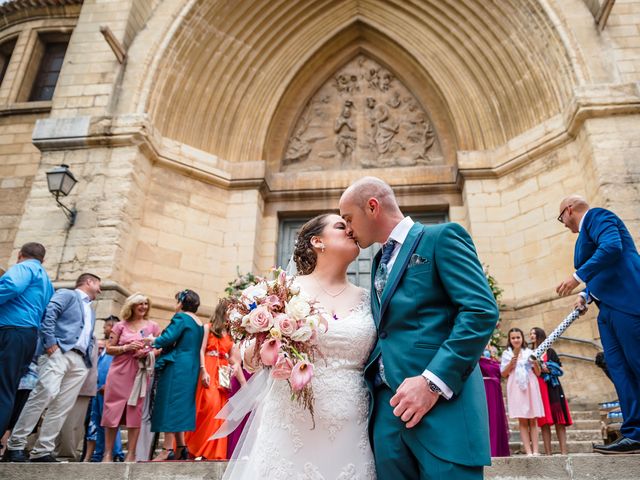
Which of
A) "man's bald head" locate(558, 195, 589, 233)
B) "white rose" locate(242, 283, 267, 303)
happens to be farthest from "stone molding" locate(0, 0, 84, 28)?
"white rose" locate(242, 283, 267, 303)

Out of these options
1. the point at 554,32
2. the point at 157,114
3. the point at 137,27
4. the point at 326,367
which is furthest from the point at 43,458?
the point at 554,32

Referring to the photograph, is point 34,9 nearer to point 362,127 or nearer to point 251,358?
point 362,127

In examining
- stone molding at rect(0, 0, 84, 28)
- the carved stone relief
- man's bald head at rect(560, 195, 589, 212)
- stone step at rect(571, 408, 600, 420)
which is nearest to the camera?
man's bald head at rect(560, 195, 589, 212)

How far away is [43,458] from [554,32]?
30.4 ft

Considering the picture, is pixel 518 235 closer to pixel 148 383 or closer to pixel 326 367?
pixel 148 383

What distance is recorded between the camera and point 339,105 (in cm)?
1109

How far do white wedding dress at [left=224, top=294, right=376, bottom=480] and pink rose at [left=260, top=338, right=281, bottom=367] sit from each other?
0.22 m

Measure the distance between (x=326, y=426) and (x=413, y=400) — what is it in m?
0.49

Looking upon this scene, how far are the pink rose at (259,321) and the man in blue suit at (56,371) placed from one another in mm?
3170

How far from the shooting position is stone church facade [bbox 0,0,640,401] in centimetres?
798

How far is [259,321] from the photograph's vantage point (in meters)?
1.96

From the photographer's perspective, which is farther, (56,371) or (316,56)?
(316,56)

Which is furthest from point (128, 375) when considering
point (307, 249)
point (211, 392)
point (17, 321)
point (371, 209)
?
point (371, 209)

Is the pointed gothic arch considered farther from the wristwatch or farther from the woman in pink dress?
the wristwatch
